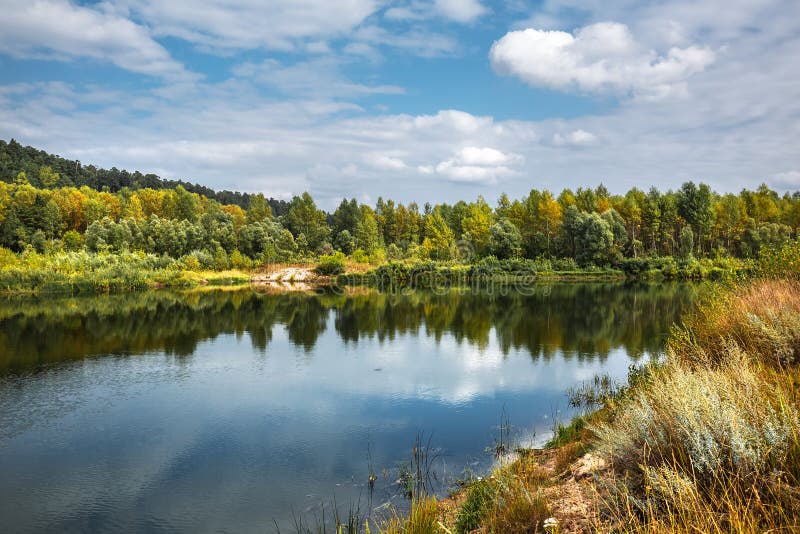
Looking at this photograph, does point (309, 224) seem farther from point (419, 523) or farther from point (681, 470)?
point (681, 470)

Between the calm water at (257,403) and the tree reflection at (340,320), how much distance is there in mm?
196

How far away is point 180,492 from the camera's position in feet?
27.1

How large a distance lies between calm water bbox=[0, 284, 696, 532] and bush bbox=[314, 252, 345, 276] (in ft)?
96.4

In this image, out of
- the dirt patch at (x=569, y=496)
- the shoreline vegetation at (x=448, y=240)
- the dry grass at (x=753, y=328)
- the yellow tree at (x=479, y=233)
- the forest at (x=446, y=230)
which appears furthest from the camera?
the yellow tree at (x=479, y=233)

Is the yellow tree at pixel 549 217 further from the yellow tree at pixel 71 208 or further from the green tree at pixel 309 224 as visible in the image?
the yellow tree at pixel 71 208

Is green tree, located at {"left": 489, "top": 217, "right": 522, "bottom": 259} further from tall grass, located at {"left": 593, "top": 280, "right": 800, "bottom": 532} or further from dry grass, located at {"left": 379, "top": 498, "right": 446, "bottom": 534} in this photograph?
A: dry grass, located at {"left": 379, "top": 498, "right": 446, "bottom": 534}

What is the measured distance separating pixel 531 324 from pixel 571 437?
1593 cm

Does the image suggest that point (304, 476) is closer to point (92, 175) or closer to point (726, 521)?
point (726, 521)

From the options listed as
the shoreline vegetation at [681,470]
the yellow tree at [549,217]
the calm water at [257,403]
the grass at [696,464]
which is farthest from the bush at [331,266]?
the grass at [696,464]

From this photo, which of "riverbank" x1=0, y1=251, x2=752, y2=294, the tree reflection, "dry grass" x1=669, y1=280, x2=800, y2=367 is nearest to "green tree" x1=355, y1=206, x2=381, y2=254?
"riverbank" x1=0, y1=251, x2=752, y2=294

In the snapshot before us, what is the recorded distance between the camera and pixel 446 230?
2542 inches

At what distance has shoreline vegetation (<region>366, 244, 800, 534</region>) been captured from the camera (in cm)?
355

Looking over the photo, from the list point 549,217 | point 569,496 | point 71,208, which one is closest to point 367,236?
point 549,217

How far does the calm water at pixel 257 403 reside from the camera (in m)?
8.08
